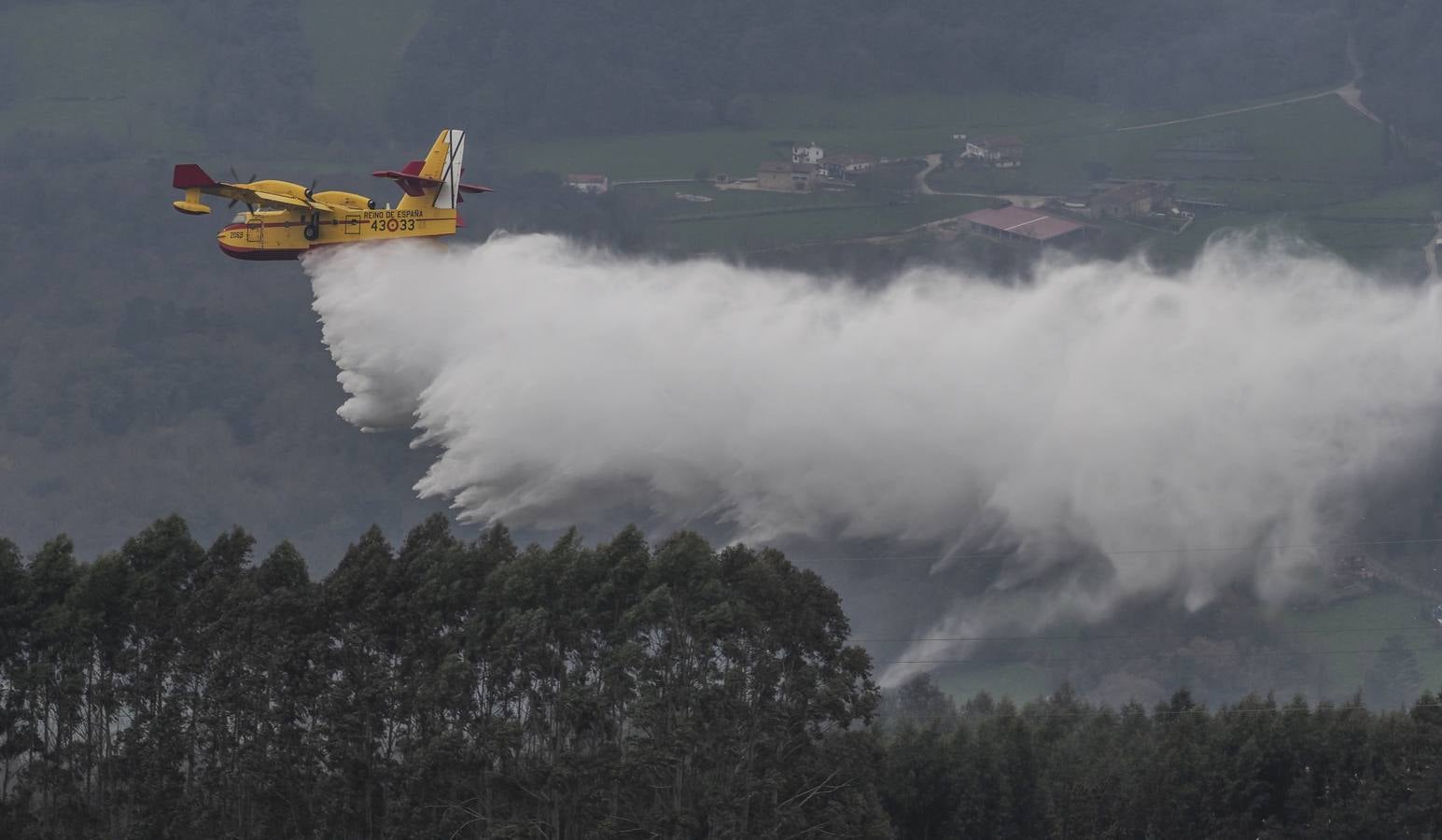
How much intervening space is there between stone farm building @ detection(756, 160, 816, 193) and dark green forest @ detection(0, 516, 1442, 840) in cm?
10662

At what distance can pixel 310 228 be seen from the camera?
55.6 metres

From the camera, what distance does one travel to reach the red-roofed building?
143625mm

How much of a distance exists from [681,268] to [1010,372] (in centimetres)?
992

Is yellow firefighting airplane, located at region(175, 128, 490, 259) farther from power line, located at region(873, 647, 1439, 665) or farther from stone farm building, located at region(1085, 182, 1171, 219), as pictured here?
stone farm building, located at region(1085, 182, 1171, 219)

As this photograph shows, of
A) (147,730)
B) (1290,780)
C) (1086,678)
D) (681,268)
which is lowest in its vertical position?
(1086,678)

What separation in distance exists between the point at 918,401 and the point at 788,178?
8931 cm

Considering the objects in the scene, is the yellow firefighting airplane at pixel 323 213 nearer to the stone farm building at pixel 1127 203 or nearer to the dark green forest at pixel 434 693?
the dark green forest at pixel 434 693

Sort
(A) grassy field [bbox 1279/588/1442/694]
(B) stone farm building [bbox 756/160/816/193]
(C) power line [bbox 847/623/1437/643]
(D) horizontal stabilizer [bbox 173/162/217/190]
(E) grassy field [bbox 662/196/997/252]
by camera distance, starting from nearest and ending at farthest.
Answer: (D) horizontal stabilizer [bbox 173/162/217/190], (C) power line [bbox 847/623/1437/643], (A) grassy field [bbox 1279/588/1442/694], (E) grassy field [bbox 662/196/997/252], (B) stone farm building [bbox 756/160/816/193]

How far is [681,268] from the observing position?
65938 millimetres

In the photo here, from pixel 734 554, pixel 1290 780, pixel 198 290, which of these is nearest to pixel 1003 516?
pixel 1290 780

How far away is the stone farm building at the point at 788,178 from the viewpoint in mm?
149875

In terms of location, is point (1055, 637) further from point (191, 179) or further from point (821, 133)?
point (821, 133)

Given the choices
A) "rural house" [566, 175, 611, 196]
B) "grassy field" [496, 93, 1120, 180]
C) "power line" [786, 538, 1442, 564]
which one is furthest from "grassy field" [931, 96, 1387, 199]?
"power line" [786, 538, 1442, 564]

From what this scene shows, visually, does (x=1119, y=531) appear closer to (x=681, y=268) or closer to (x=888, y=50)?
(x=681, y=268)
